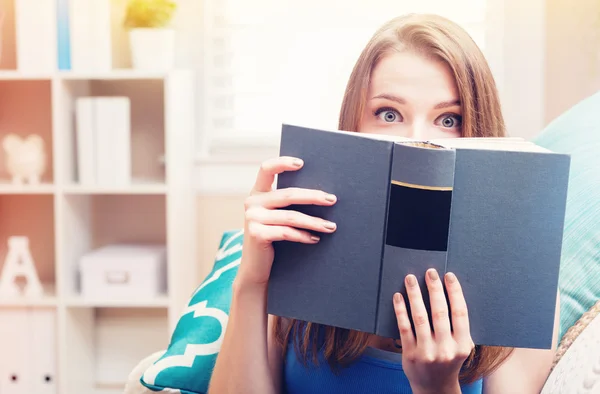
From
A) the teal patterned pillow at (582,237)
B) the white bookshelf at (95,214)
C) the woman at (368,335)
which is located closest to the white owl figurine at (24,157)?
the white bookshelf at (95,214)

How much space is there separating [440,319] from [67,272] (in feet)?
5.93

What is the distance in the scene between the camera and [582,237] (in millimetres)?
1062

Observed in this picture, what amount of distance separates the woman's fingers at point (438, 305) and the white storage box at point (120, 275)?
1601 mm

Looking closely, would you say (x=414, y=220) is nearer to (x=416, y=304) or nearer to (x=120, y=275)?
(x=416, y=304)

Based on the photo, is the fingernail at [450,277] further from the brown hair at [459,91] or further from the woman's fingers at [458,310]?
the brown hair at [459,91]

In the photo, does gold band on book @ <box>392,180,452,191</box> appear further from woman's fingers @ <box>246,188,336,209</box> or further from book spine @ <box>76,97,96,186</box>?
book spine @ <box>76,97,96,186</box>

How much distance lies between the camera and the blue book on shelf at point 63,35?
2234 mm

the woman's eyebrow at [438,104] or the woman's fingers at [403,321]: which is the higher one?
the woman's eyebrow at [438,104]

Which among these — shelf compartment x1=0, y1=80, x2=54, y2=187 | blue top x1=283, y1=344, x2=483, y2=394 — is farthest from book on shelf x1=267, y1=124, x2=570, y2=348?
shelf compartment x1=0, y1=80, x2=54, y2=187

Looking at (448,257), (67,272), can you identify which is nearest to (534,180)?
(448,257)

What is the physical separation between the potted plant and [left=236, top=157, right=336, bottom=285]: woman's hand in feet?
5.14

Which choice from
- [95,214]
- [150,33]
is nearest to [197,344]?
[150,33]

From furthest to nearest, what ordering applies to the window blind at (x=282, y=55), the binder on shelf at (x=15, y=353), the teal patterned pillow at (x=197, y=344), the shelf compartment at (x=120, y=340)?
the shelf compartment at (x=120, y=340)
the window blind at (x=282, y=55)
the binder on shelf at (x=15, y=353)
the teal patterned pillow at (x=197, y=344)

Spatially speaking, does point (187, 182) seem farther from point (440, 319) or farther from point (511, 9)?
point (440, 319)
